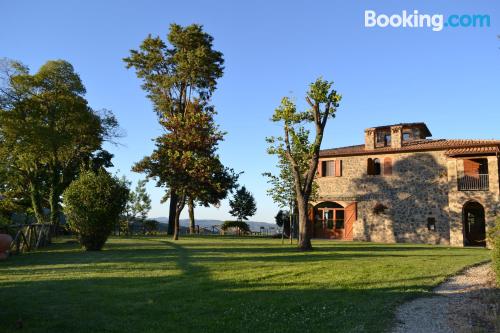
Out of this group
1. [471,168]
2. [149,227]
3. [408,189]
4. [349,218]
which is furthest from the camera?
[149,227]

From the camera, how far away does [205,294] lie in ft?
25.2

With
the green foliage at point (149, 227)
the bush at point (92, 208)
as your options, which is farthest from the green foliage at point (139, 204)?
the bush at point (92, 208)

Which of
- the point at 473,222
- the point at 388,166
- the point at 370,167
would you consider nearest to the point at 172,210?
the point at 370,167

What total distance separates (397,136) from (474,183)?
6.12 m

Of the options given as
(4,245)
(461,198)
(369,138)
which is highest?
(369,138)

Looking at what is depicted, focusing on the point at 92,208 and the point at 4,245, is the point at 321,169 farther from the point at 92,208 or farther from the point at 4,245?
the point at 4,245

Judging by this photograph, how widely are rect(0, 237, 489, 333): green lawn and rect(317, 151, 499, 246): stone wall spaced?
603 inches

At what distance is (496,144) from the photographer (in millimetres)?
25375

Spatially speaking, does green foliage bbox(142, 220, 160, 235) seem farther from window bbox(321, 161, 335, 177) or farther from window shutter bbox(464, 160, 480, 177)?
window shutter bbox(464, 160, 480, 177)

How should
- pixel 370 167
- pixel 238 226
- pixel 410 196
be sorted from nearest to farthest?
pixel 410 196, pixel 370 167, pixel 238 226

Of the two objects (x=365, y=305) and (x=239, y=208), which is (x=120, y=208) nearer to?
(x=365, y=305)

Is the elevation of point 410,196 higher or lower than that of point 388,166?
lower

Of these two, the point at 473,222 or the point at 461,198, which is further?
the point at 473,222

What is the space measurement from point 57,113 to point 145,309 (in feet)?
56.7
